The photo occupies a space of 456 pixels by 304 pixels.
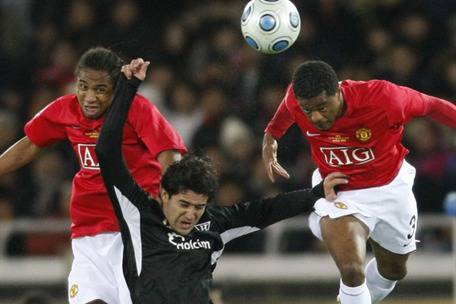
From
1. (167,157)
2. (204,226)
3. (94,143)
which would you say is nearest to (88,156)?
(94,143)

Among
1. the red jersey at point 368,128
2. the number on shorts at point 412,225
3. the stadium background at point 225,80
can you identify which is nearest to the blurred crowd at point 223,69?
the stadium background at point 225,80

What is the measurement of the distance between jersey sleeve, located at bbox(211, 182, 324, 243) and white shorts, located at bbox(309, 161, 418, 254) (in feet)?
2.17

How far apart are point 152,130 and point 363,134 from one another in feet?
3.66

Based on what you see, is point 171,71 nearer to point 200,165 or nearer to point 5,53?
point 5,53

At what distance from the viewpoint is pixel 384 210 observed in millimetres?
6867

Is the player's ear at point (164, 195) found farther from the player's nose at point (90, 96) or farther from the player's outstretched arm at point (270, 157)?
the player's outstretched arm at point (270, 157)

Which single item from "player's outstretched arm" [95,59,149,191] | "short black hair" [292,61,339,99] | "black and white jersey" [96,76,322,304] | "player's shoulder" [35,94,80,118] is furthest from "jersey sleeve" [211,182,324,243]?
"player's shoulder" [35,94,80,118]

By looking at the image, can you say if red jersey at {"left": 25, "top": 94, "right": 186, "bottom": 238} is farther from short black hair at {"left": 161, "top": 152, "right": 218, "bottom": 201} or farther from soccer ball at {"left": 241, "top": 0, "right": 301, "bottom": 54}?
soccer ball at {"left": 241, "top": 0, "right": 301, "bottom": 54}

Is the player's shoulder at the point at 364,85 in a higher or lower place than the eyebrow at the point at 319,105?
lower

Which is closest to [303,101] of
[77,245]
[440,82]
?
[77,245]

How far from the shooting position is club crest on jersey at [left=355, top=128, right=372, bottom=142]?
6629 millimetres

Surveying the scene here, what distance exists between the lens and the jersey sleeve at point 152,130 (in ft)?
20.6

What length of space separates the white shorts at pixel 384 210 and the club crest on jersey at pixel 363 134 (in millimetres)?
314

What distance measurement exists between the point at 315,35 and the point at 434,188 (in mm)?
1710
